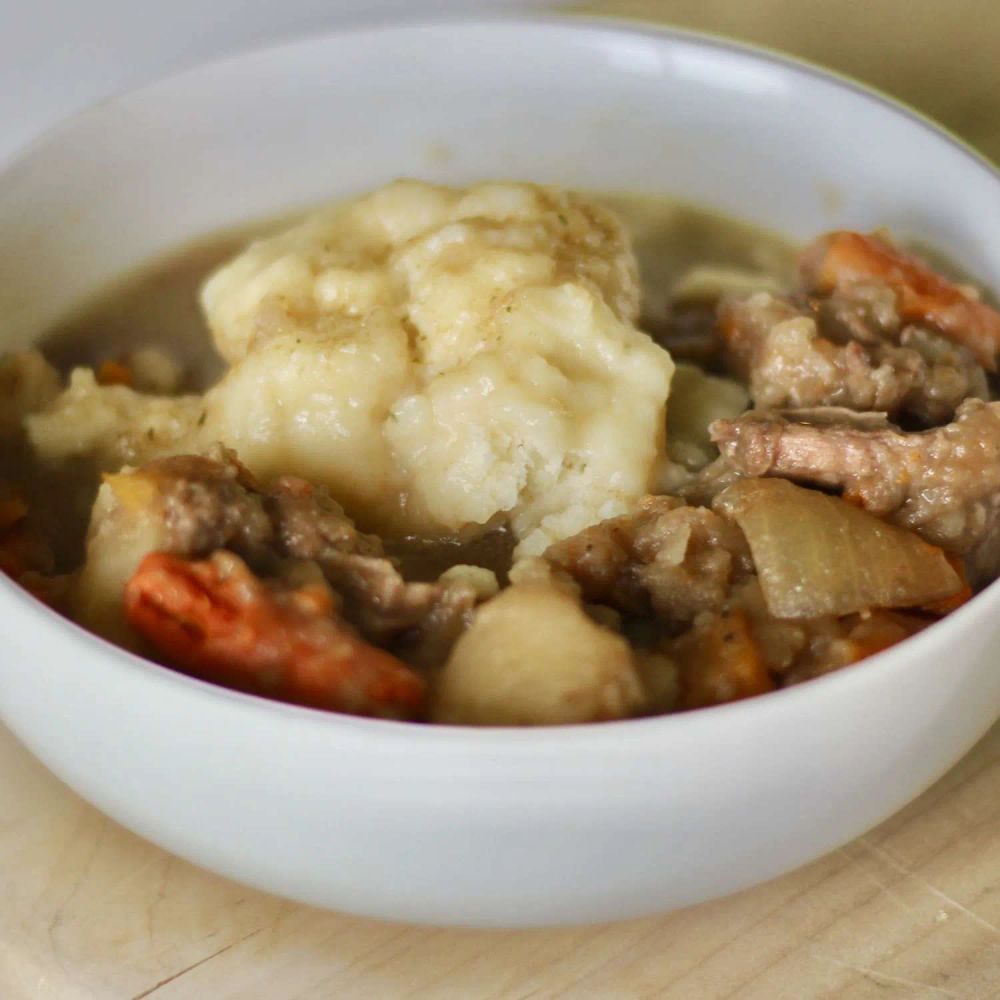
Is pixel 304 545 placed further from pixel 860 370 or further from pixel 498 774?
pixel 860 370

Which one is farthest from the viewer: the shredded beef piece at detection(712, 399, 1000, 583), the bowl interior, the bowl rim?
the bowl interior

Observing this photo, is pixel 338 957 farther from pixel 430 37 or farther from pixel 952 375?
pixel 430 37

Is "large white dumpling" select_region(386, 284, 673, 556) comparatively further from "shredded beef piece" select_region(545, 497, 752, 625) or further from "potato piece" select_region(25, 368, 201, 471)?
"potato piece" select_region(25, 368, 201, 471)

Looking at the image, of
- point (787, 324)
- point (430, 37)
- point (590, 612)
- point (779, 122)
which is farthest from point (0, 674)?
point (779, 122)

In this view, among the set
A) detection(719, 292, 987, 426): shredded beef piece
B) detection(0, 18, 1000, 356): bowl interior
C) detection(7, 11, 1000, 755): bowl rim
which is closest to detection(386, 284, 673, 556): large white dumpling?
detection(719, 292, 987, 426): shredded beef piece

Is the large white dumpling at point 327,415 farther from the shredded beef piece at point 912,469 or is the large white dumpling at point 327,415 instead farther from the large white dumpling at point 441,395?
the shredded beef piece at point 912,469
